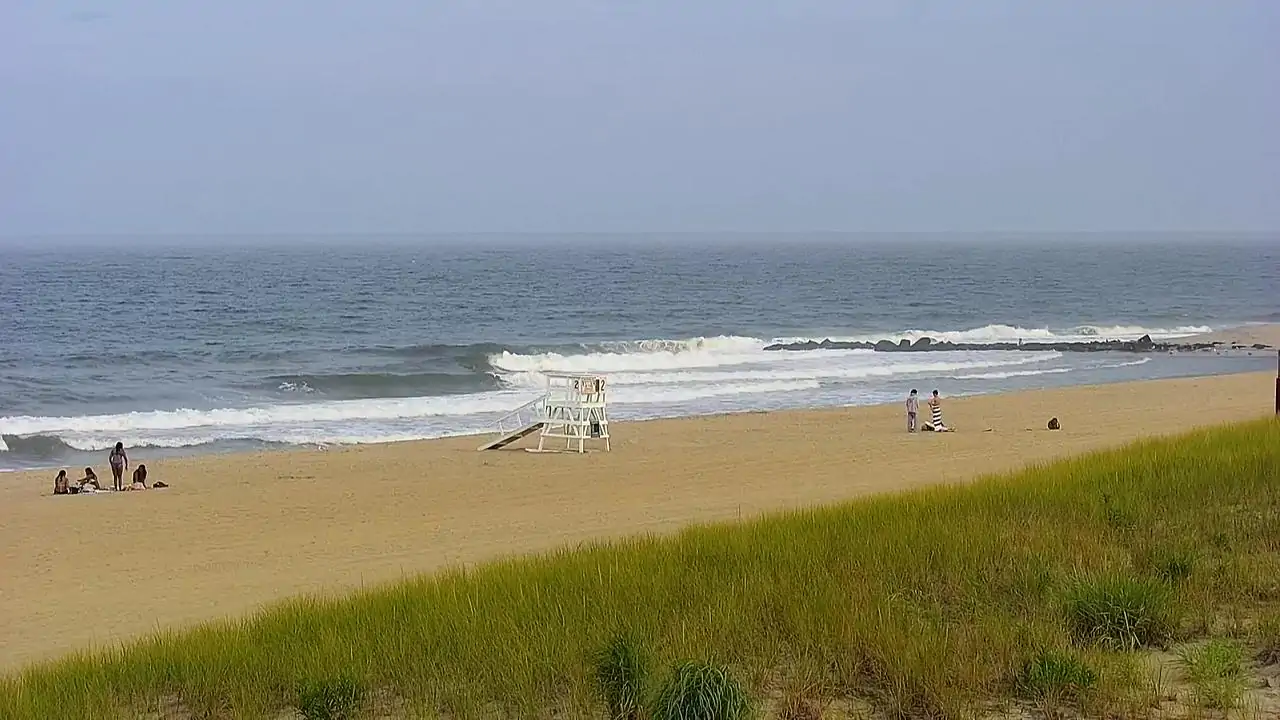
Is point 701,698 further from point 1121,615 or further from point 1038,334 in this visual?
point 1038,334

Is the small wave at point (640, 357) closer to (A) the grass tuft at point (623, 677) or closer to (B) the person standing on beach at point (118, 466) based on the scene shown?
(B) the person standing on beach at point (118, 466)

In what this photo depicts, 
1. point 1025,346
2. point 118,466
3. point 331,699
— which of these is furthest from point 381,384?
point 331,699

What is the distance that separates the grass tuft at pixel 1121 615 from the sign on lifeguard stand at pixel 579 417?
17.6 m

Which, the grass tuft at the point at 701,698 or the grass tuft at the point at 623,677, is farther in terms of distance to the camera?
the grass tuft at the point at 623,677

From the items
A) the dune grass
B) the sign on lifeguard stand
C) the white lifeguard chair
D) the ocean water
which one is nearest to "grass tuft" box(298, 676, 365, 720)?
the dune grass

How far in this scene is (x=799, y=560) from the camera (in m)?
8.18

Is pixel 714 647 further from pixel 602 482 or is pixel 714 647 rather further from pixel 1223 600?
pixel 602 482

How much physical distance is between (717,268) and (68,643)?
13094cm

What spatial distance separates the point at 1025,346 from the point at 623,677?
51.9m

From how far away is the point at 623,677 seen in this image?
19.6ft

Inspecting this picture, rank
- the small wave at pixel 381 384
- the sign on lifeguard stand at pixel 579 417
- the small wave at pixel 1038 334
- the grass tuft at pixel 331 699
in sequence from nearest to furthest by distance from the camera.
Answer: the grass tuft at pixel 331 699, the sign on lifeguard stand at pixel 579 417, the small wave at pixel 381 384, the small wave at pixel 1038 334

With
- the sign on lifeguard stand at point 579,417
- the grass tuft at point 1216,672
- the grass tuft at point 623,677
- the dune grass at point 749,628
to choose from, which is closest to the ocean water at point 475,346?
the sign on lifeguard stand at point 579,417

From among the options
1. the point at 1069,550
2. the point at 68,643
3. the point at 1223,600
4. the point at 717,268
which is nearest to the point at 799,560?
the point at 1069,550

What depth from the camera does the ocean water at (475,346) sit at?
1270 inches
